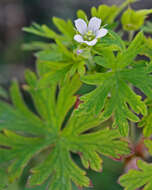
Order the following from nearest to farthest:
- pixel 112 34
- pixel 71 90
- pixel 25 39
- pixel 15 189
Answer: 1. pixel 112 34
2. pixel 71 90
3. pixel 15 189
4. pixel 25 39

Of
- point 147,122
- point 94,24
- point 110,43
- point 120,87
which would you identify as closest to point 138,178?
point 147,122

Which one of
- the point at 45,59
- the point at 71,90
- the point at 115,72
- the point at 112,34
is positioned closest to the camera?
the point at 112,34

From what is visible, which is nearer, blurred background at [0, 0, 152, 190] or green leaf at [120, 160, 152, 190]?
green leaf at [120, 160, 152, 190]

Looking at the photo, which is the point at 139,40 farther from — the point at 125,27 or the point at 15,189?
the point at 15,189

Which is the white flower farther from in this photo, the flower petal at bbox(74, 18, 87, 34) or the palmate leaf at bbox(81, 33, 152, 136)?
the palmate leaf at bbox(81, 33, 152, 136)

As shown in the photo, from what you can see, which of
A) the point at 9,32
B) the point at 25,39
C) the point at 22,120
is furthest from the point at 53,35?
the point at 9,32

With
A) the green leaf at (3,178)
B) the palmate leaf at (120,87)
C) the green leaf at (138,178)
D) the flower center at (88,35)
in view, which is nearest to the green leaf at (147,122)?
the palmate leaf at (120,87)

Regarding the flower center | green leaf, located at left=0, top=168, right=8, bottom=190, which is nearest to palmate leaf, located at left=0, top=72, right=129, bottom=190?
green leaf, located at left=0, top=168, right=8, bottom=190
